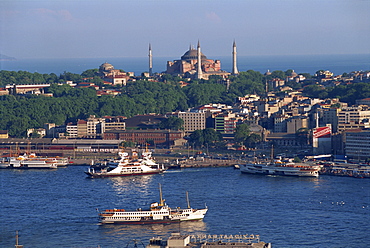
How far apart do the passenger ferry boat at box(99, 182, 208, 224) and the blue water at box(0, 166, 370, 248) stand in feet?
0.93

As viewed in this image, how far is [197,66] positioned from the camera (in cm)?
6575

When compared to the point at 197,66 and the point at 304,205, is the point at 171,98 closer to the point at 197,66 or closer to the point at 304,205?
the point at 197,66

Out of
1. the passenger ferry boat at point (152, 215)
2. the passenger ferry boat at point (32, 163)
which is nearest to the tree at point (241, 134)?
the passenger ferry boat at point (32, 163)

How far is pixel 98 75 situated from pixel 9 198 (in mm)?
40499

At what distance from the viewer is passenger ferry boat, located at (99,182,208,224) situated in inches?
868

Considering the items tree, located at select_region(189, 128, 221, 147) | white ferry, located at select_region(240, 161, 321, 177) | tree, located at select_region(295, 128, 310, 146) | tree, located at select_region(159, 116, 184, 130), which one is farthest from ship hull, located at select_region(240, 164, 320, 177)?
tree, located at select_region(159, 116, 184, 130)

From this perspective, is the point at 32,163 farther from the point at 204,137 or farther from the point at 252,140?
the point at 252,140

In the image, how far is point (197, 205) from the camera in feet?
78.7

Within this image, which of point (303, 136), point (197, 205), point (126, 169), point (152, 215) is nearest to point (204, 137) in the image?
point (303, 136)

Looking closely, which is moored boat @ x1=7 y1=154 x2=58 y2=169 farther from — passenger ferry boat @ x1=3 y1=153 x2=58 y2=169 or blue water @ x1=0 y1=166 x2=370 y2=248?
blue water @ x1=0 y1=166 x2=370 y2=248

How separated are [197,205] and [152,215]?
6.85 ft

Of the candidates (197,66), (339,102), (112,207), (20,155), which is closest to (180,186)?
(112,207)

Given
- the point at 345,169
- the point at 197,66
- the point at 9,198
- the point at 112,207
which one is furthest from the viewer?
the point at 197,66

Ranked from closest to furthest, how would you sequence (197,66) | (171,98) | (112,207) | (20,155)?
(112,207)
(20,155)
(171,98)
(197,66)
